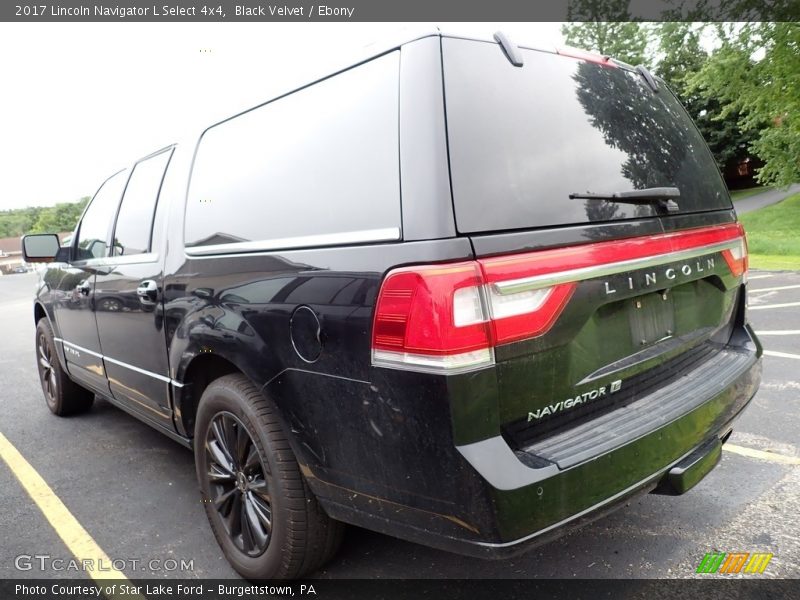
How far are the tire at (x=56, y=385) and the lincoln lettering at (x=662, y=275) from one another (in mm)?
4377

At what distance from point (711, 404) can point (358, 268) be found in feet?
4.78

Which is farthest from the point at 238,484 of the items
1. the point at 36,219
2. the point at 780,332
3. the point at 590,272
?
the point at 36,219

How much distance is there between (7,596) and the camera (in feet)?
7.98

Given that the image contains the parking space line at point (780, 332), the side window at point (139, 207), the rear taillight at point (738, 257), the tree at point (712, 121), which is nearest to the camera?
the rear taillight at point (738, 257)

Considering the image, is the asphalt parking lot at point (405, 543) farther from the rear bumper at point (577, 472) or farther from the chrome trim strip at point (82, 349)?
the chrome trim strip at point (82, 349)

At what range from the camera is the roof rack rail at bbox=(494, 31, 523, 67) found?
75.6 inches

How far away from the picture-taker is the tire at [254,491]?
2143 millimetres

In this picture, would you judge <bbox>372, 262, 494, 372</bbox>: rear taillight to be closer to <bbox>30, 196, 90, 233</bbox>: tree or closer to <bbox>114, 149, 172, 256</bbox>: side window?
<bbox>114, 149, 172, 256</bbox>: side window

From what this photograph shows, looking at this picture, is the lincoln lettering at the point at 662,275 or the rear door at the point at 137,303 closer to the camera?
the lincoln lettering at the point at 662,275

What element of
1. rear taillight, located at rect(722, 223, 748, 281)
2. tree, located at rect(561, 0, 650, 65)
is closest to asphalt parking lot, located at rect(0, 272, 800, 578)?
rear taillight, located at rect(722, 223, 748, 281)

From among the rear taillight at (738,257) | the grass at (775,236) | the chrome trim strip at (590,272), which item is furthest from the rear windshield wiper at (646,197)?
the grass at (775,236)

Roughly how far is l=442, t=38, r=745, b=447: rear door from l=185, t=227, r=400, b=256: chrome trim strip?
25 cm

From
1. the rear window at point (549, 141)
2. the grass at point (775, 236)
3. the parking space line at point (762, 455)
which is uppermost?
the rear window at point (549, 141)

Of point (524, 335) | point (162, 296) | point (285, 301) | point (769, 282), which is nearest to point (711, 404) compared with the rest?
point (524, 335)
